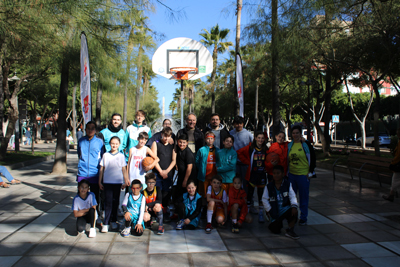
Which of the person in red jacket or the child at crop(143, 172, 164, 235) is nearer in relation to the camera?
the child at crop(143, 172, 164, 235)

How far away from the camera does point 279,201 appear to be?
494 centimetres

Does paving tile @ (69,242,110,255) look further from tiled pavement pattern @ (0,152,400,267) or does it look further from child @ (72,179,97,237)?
child @ (72,179,97,237)

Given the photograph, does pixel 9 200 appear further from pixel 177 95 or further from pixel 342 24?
pixel 177 95

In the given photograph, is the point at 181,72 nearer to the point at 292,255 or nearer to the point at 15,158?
the point at 292,255

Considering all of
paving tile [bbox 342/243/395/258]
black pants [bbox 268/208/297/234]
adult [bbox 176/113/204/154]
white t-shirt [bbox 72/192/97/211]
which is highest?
adult [bbox 176/113/204/154]

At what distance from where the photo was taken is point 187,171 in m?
5.59

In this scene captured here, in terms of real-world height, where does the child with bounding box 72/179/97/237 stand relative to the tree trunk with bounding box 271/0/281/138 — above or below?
below

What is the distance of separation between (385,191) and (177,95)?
76878 mm

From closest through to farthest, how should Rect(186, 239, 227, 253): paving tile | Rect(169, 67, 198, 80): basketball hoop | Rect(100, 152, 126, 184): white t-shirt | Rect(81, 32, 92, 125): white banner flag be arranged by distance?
Rect(186, 239, 227, 253): paving tile
Rect(100, 152, 126, 184): white t-shirt
Rect(81, 32, 92, 125): white banner flag
Rect(169, 67, 198, 80): basketball hoop

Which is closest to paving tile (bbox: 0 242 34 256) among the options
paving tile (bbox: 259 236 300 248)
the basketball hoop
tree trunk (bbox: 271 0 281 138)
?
paving tile (bbox: 259 236 300 248)

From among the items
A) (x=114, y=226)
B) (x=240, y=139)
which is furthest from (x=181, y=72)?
(x=114, y=226)

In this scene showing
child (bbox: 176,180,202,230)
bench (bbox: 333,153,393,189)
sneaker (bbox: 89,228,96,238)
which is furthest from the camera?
bench (bbox: 333,153,393,189)

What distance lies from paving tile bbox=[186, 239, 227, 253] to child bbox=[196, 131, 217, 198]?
1.14 meters

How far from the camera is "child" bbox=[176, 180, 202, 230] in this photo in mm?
5133
